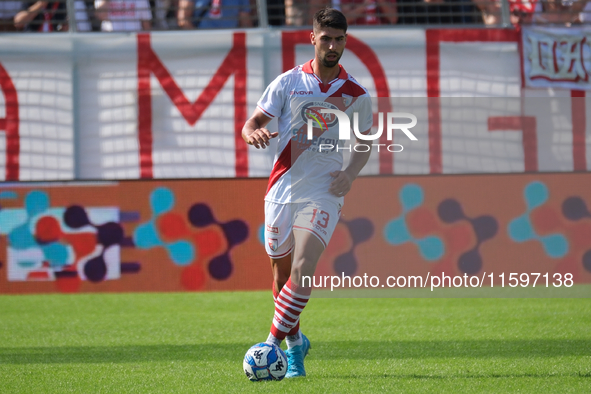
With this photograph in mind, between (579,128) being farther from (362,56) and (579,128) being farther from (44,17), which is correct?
(44,17)

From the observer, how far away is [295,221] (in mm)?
4172

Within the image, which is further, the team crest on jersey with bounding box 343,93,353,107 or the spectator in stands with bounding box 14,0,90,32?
the spectator in stands with bounding box 14,0,90,32

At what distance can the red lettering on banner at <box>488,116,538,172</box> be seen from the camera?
8508mm

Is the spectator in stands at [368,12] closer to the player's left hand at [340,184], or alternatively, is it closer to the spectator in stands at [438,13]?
the spectator in stands at [438,13]

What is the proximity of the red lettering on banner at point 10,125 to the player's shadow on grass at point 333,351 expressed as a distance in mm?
3795

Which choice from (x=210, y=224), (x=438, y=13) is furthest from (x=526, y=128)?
(x=210, y=224)

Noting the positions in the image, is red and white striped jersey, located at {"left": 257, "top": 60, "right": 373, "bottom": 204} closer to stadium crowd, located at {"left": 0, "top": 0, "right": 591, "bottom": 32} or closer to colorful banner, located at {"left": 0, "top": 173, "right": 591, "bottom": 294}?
colorful banner, located at {"left": 0, "top": 173, "right": 591, "bottom": 294}

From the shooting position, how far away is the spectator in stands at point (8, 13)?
9.01 metres

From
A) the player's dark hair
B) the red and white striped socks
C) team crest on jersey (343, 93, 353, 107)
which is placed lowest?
the red and white striped socks

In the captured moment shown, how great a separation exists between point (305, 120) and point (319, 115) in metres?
0.08

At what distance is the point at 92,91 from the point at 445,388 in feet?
20.6

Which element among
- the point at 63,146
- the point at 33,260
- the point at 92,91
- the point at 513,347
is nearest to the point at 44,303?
the point at 33,260

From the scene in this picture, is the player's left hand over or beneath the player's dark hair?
beneath

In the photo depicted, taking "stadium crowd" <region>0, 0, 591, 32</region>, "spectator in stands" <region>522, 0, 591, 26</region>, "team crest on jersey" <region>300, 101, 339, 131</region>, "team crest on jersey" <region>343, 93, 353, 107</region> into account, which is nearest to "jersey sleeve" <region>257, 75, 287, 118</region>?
"team crest on jersey" <region>300, 101, 339, 131</region>
